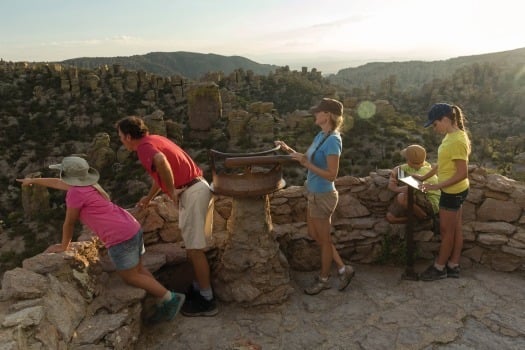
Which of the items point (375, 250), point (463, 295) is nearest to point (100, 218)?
point (375, 250)

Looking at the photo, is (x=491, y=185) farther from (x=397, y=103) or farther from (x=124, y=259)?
(x=397, y=103)

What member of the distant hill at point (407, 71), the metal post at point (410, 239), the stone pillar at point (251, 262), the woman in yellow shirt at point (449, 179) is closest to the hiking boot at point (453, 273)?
the woman in yellow shirt at point (449, 179)

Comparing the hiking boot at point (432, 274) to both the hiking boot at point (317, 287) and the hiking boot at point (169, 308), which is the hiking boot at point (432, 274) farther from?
the hiking boot at point (169, 308)

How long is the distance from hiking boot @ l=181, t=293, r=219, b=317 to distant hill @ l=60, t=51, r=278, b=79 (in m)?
101

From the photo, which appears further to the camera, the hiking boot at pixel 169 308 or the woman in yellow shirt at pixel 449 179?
the woman in yellow shirt at pixel 449 179

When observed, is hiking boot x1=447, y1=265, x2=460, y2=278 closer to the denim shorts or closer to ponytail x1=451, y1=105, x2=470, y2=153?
the denim shorts

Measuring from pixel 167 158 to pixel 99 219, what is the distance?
756mm

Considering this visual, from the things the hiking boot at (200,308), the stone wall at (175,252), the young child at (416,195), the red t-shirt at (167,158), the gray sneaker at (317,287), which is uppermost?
the red t-shirt at (167,158)

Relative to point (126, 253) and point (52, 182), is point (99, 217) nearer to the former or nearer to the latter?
point (126, 253)

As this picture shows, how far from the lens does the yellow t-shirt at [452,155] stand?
12.2 ft

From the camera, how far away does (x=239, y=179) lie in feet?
12.3

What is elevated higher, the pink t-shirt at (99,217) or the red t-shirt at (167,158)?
the red t-shirt at (167,158)

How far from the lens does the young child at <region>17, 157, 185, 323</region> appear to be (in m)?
3.19

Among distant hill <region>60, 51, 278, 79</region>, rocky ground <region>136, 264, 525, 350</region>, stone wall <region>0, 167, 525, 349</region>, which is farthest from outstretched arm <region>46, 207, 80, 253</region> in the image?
distant hill <region>60, 51, 278, 79</region>
